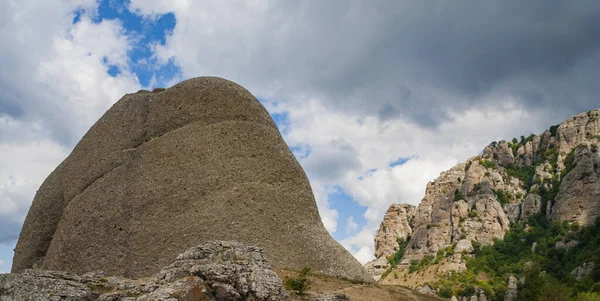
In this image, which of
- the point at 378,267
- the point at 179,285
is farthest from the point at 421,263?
the point at 179,285

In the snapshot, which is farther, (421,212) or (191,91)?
(421,212)

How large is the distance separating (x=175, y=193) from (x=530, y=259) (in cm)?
9326

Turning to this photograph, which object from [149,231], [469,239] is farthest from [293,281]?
[469,239]

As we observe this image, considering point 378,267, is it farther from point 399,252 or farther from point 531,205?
point 531,205

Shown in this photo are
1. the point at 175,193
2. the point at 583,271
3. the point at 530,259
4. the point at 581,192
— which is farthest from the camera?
the point at 581,192

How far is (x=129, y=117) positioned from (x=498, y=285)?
8714cm

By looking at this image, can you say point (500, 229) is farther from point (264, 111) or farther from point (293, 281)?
point (293, 281)

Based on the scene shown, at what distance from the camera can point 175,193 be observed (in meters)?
32.3

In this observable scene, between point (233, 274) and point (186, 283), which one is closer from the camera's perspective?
point (186, 283)

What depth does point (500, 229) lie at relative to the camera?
130m

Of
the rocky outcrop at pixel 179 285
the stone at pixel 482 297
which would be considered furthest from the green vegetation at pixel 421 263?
the rocky outcrop at pixel 179 285

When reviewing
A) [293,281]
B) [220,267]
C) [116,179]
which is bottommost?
[220,267]

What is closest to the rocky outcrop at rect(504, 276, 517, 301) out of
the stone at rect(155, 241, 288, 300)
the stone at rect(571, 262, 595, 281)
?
the stone at rect(571, 262, 595, 281)

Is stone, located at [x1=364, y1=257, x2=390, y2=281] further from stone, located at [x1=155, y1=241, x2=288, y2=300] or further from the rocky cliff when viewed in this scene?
stone, located at [x1=155, y1=241, x2=288, y2=300]
